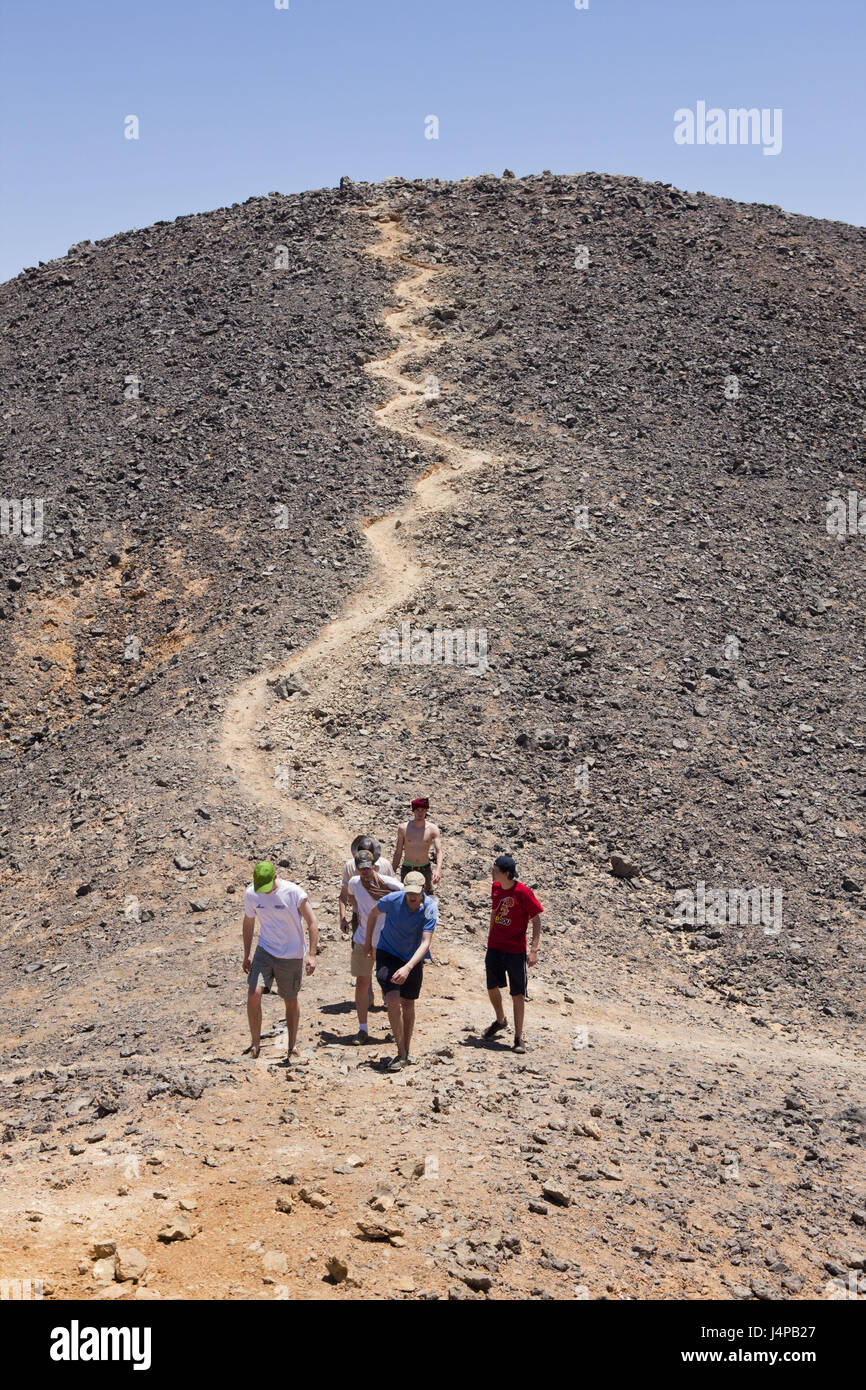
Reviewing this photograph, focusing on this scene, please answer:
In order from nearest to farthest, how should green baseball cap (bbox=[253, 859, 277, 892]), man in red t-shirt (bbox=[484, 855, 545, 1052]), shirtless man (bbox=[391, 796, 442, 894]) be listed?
green baseball cap (bbox=[253, 859, 277, 892]) → man in red t-shirt (bbox=[484, 855, 545, 1052]) → shirtless man (bbox=[391, 796, 442, 894])

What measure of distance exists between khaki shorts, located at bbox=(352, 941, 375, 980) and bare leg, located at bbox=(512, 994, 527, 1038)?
141cm

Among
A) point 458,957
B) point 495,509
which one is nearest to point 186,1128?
point 458,957

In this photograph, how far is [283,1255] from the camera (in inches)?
264

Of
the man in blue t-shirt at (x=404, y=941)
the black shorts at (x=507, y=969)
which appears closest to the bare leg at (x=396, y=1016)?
the man in blue t-shirt at (x=404, y=941)

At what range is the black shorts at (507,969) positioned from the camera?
10.9m

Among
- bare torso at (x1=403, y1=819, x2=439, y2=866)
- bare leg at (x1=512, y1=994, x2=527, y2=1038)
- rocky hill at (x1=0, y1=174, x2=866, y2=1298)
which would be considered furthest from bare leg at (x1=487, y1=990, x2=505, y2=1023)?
bare torso at (x1=403, y1=819, x2=439, y2=866)

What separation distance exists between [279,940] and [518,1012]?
2600mm

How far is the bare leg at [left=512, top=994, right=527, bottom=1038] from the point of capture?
35.9ft

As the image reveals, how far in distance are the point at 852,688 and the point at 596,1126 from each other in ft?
45.3

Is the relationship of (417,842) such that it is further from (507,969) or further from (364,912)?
(507,969)

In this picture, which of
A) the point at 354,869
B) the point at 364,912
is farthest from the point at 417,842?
the point at 364,912

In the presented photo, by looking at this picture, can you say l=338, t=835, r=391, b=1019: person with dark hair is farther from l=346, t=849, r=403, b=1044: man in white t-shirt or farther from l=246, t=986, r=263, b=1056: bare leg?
l=246, t=986, r=263, b=1056: bare leg

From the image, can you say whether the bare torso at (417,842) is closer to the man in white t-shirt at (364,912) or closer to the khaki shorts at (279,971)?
the man in white t-shirt at (364,912)

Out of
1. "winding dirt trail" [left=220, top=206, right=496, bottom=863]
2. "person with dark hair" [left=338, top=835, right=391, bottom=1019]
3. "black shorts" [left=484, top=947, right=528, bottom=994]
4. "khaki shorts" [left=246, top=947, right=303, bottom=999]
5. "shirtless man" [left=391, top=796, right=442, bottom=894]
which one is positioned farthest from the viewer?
"winding dirt trail" [left=220, top=206, right=496, bottom=863]
